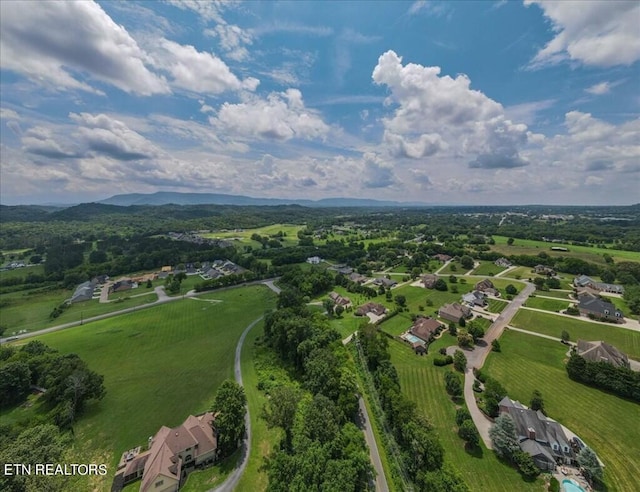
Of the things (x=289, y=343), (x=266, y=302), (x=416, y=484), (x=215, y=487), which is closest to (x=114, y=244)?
(x=266, y=302)

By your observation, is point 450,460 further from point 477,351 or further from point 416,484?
point 477,351

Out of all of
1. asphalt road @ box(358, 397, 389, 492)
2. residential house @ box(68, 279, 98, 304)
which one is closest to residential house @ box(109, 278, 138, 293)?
residential house @ box(68, 279, 98, 304)

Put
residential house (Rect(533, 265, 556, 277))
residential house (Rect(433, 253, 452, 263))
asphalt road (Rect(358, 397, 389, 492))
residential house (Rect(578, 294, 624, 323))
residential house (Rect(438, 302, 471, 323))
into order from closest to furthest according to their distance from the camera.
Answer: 1. asphalt road (Rect(358, 397, 389, 492))
2. residential house (Rect(578, 294, 624, 323))
3. residential house (Rect(438, 302, 471, 323))
4. residential house (Rect(533, 265, 556, 277))
5. residential house (Rect(433, 253, 452, 263))

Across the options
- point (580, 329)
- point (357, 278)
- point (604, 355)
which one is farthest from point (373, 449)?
point (357, 278)

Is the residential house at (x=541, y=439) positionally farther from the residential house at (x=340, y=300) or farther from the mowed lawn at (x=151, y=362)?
the residential house at (x=340, y=300)

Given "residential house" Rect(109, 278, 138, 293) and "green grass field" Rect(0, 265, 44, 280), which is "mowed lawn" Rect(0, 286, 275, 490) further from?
"green grass field" Rect(0, 265, 44, 280)

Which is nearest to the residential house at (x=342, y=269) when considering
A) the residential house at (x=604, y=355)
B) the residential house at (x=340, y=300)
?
the residential house at (x=340, y=300)
